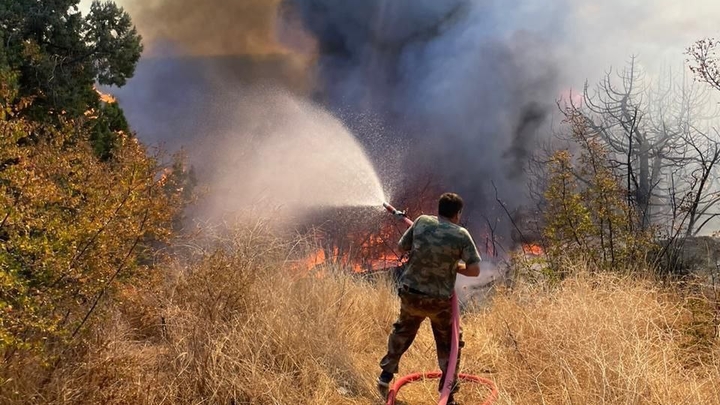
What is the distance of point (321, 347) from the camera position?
4.62 metres

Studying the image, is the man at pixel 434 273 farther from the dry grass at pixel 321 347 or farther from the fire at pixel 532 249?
the fire at pixel 532 249

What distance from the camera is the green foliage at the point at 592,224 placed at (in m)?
7.09

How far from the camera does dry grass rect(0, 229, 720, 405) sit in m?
3.46

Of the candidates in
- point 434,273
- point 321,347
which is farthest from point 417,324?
point 321,347

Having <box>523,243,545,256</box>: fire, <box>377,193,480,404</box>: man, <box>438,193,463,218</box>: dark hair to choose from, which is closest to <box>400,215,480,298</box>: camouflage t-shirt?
<box>377,193,480,404</box>: man

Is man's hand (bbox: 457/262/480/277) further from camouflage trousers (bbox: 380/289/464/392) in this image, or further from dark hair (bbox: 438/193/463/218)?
dark hair (bbox: 438/193/463/218)

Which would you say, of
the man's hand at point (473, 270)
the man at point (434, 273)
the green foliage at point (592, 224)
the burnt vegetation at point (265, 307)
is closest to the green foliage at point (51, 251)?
the burnt vegetation at point (265, 307)

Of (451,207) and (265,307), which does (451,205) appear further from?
(265,307)

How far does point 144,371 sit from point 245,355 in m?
0.76

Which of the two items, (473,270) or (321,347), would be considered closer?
(473,270)

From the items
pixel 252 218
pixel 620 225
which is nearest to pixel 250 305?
pixel 252 218

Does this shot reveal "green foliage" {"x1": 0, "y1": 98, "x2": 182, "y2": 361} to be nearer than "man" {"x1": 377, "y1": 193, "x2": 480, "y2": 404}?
Yes

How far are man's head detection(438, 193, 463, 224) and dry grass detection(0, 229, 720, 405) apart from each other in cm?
128

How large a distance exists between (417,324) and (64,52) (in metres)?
10.2
